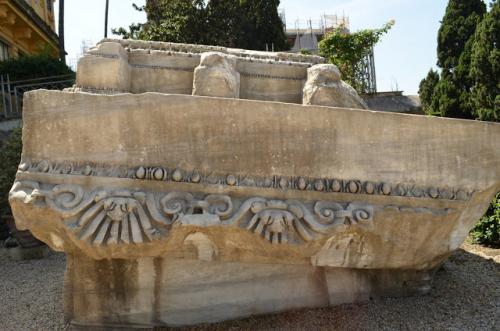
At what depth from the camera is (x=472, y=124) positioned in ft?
9.08

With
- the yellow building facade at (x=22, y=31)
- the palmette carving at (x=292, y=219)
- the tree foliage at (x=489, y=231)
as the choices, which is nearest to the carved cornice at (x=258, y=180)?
the palmette carving at (x=292, y=219)

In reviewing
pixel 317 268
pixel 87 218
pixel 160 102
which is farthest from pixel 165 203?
pixel 317 268

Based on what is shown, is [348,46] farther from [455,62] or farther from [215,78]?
[215,78]

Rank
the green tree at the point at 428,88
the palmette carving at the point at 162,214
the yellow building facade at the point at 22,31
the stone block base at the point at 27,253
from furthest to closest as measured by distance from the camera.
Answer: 1. the yellow building facade at the point at 22,31
2. the green tree at the point at 428,88
3. the stone block base at the point at 27,253
4. the palmette carving at the point at 162,214

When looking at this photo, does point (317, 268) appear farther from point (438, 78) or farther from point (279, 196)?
point (438, 78)

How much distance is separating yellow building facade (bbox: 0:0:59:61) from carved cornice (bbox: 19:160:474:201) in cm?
1314

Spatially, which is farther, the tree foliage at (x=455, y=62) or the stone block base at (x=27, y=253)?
the tree foliage at (x=455, y=62)

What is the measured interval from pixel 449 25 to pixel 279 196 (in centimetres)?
1262

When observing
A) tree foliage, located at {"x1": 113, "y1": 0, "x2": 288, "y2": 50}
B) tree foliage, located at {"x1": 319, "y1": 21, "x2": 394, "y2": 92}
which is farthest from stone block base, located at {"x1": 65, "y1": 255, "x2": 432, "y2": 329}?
tree foliage, located at {"x1": 113, "y1": 0, "x2": 288, "y2": 50}

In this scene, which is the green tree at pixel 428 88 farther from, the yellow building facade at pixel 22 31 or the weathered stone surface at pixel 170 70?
the yellow building facade at pixel 22 31

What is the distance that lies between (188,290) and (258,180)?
0.91 meters

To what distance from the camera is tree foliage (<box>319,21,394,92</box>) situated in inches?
513

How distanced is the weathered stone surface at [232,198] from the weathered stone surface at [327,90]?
1.97 ft

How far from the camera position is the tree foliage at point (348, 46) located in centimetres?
1302
